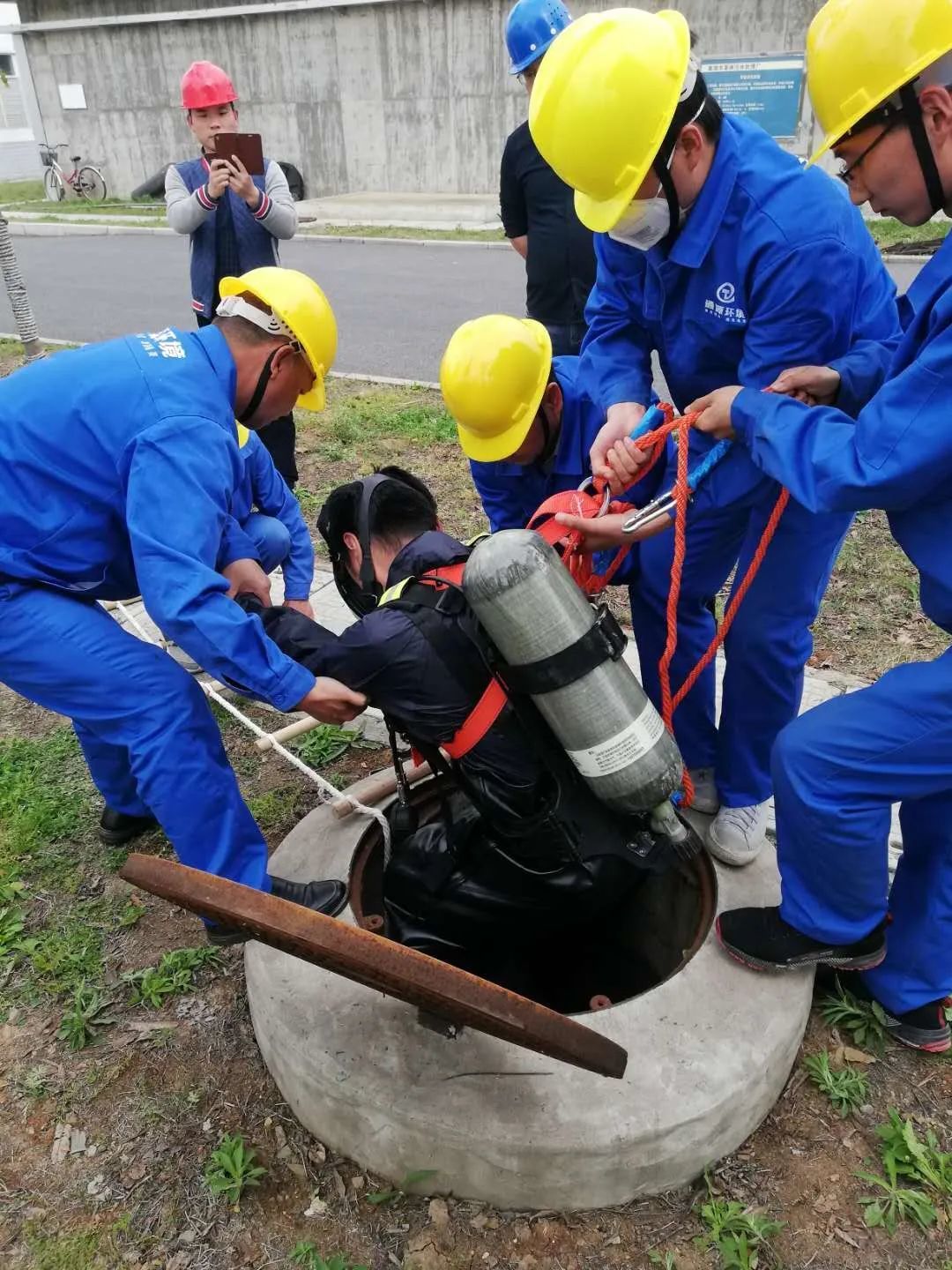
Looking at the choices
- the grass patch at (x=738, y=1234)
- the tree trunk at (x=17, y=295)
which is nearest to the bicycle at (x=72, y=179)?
the tree trunk at (x=17, y=295)

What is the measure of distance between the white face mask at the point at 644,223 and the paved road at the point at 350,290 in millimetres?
6278

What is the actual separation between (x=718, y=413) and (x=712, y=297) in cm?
39

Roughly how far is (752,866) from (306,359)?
192cm

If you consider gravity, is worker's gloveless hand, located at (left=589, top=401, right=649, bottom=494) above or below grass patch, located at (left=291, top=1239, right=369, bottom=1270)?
above

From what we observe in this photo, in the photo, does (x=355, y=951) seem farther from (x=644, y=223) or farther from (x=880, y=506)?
(x=644, y=223)

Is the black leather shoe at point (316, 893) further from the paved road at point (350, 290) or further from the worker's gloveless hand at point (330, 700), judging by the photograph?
the paved road at point (350, 290)

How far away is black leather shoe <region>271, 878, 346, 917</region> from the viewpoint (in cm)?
264

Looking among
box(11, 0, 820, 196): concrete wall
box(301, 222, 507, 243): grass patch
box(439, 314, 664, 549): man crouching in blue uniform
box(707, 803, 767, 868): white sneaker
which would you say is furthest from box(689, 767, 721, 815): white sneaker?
box(11, 0, 820, 196): concrete wall

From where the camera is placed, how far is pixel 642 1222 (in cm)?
212

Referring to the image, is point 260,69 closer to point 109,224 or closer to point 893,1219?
point 109,224

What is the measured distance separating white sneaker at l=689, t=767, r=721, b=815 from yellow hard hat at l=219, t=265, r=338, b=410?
1741mm

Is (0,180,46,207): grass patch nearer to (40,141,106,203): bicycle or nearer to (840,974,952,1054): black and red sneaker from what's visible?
(40,141,106,203): bicycle

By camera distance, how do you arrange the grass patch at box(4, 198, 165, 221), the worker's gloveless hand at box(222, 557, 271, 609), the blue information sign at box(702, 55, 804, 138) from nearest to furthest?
the worker's gloveless hand at box(222, 557, 271, 609)
the blue information sign at box(702, 55, 804, 138)
the grass patch at box(4, 198, 165, 221)

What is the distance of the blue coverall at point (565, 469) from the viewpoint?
121 inches
